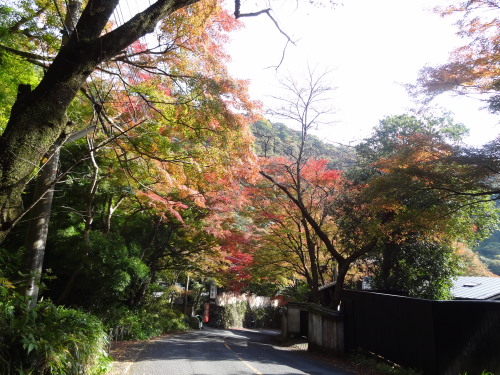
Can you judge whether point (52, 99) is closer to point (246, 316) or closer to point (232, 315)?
point (232, 315)

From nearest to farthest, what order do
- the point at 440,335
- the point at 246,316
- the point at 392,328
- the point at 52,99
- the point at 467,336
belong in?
the point at 52,99, the point at 467,336, the point at 440,335, the point at 392,328, the point at 246,316

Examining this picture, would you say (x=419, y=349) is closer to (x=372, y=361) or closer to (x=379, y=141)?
(x=372, y=361)

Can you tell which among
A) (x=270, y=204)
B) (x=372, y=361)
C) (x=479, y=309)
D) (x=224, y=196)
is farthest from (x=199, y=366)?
(x=270, y=204)

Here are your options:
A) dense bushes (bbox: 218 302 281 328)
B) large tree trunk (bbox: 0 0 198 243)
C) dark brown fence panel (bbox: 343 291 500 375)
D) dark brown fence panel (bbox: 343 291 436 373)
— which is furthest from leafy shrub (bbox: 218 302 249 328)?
large tree trunk (bbox: 0 0 198 243)

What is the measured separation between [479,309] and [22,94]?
8.89 meters

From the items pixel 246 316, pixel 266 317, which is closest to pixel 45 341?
pixel 266 317

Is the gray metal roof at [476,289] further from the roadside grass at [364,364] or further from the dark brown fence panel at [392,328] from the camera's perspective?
the roadside grass at [364,364]

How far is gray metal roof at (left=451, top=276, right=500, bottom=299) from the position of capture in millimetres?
15094

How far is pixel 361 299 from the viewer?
39.3 feet

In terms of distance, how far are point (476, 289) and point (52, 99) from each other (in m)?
19.0

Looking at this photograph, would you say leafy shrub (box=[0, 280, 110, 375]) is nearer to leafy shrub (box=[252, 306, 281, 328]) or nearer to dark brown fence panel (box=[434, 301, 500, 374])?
dark brown fence panel (box=[434, 301, 500, 374])

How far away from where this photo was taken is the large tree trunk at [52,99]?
2949 millimetres

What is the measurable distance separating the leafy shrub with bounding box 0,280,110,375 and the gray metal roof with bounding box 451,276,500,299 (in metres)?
14.6

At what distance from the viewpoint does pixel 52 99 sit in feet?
10.3
